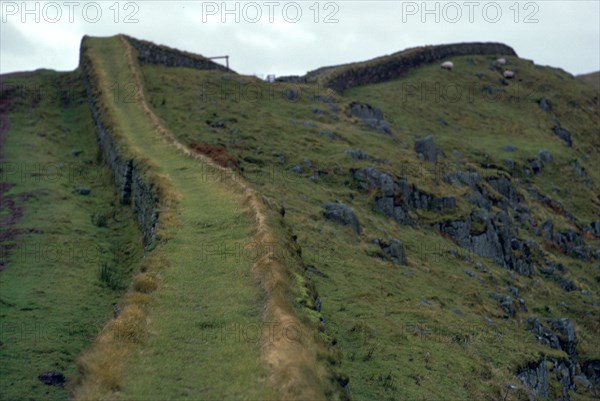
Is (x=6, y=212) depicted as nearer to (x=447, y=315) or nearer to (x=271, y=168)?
(x=271, y=168)

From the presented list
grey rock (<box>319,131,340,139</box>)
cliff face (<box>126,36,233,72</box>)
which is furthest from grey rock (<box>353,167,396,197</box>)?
cliff face (<box>126,36,233,72</box>)

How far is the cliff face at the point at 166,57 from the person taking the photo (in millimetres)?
62531

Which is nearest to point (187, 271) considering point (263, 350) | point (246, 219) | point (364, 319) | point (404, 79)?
point (246, 219)

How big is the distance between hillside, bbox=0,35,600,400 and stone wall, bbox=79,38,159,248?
161 millimetres

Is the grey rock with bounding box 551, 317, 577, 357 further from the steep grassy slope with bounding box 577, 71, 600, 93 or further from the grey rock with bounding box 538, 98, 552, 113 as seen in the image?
the steep grassy slope with bounding box 577, 71, 600, 93

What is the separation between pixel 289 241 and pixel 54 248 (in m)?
10.9

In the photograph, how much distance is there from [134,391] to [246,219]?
10720mm

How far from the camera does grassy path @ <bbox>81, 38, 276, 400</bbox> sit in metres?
13.2

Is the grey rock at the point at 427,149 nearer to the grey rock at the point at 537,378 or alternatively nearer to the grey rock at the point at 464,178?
the grey rock at the point at 464,178

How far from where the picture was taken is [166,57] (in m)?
63.5

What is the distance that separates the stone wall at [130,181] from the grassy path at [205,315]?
3.66 feet

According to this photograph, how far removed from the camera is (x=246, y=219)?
23219 mm

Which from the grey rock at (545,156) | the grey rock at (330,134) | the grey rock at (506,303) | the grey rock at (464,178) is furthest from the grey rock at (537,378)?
the grey rock at (545,156)

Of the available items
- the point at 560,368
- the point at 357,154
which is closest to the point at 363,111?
the point at 357,154
